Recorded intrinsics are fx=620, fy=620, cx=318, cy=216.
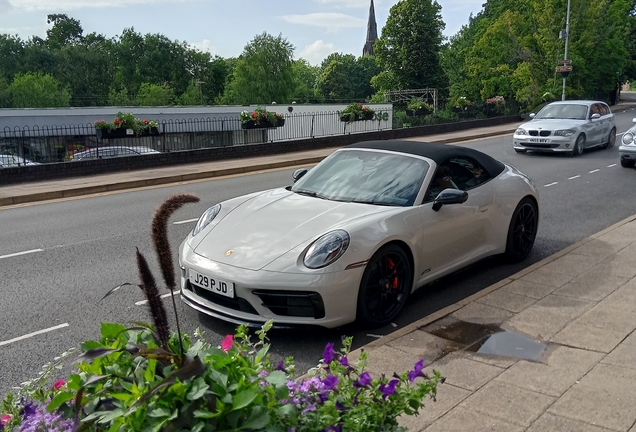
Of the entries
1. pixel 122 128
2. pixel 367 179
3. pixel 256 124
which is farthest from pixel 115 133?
pixel 367 179

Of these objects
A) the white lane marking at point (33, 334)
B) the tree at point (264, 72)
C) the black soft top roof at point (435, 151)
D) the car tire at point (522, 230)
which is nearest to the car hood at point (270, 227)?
the black soft top roof at point (435, 151)

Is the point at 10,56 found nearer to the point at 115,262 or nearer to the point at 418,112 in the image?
the point at 418,112

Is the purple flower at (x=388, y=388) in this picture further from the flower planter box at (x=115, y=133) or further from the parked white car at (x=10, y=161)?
the flower planter box at (x=115, y=133)

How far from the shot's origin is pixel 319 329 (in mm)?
5098

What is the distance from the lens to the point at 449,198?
18.8ft

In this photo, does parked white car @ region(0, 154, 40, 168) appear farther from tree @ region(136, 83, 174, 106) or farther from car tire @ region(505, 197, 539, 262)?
tree @ region(136, 83, 174, 106)

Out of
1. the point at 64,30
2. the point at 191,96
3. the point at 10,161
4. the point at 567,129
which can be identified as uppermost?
the point at 64,30

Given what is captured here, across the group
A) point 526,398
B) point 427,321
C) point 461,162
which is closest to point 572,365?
point 526,398

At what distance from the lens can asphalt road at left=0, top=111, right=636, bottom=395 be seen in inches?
200

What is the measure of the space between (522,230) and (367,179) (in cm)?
229

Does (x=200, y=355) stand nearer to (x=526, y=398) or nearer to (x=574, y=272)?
(x=526, y=398)

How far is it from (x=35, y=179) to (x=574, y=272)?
46.6 ft

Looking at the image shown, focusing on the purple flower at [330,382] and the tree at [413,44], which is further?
the tree at [413,44]

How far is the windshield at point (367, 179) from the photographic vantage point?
19.1ft
